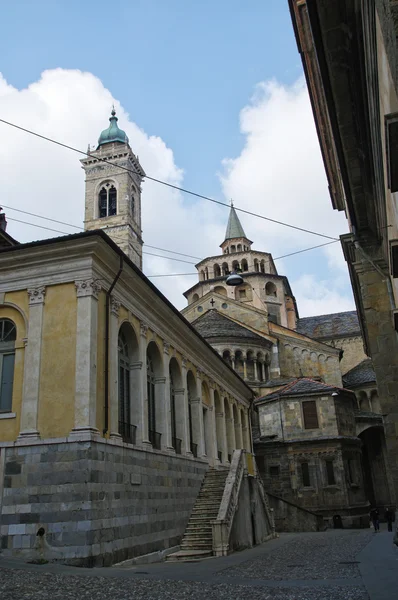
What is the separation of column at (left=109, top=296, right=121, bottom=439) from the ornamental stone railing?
18.2 ft

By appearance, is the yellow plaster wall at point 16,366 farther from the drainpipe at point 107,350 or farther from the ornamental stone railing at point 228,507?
the ornamental stone railing at point 228,507

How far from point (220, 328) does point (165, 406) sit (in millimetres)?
26676

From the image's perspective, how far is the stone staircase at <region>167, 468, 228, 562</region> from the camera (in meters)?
17.4

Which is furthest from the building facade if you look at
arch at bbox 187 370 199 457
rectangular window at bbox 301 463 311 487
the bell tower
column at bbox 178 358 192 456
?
the bell tower

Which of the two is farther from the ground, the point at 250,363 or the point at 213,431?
the point at 250,363

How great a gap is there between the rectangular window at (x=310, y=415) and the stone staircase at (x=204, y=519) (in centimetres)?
1364

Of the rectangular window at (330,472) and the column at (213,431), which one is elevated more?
the column at (213,431)

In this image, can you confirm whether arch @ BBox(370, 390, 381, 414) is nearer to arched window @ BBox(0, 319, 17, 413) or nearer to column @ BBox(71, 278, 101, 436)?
column @ BBox(71, 278, 101, 436)

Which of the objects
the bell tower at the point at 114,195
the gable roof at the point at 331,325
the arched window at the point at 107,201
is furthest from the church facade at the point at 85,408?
the arched window at the point at 107,201

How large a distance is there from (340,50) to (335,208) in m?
17.2

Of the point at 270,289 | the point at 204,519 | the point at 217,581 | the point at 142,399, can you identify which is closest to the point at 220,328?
the point at 270,289

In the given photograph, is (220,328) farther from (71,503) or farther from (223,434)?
(71,503)

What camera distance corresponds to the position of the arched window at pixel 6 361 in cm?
1460

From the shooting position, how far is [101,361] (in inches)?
580
